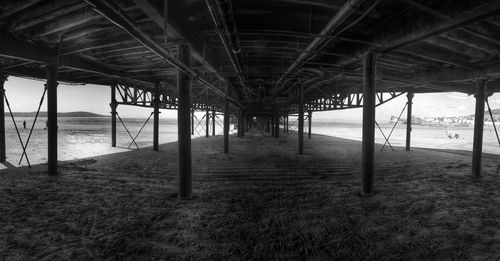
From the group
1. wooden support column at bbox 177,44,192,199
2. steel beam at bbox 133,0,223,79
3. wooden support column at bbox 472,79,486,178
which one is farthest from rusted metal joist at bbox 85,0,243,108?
wooden support column at bbox 472,79,486,178

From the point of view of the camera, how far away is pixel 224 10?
3822 millimetres

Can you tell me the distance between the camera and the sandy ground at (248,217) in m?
3.80

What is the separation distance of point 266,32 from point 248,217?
3.94 m

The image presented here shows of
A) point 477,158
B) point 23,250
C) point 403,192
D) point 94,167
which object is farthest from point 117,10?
point 477,158

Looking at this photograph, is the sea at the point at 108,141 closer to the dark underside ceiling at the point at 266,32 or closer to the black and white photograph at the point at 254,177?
the black and white photograph at the point at 254,177

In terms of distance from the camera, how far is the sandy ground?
3799 mm

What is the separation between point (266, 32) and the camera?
529cm

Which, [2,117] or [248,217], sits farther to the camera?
[2,117]

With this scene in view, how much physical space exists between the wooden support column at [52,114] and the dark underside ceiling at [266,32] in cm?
71

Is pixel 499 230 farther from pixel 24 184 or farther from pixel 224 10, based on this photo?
pixel 24 184

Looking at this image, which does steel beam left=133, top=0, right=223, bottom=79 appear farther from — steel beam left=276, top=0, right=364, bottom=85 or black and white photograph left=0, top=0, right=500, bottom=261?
steel beam left=276, top=0, right=364, bottom=85

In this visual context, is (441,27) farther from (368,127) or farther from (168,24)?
(168,24)

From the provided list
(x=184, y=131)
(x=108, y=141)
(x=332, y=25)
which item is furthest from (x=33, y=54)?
(x=108, y=141)

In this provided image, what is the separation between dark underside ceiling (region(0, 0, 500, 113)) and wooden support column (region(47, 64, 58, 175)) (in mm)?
709
